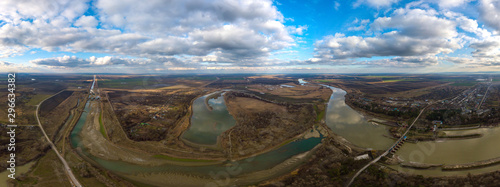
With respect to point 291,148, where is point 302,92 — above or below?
above

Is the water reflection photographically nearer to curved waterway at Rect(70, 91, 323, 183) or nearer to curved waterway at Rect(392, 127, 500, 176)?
curved waterway at Rect(392, 127, 500, 176)

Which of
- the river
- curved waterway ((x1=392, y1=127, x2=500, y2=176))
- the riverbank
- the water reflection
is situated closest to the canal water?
the river

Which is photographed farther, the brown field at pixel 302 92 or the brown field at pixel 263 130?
the brown field at pixel 302 92

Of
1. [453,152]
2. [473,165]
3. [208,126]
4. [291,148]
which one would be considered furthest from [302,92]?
[473,165]

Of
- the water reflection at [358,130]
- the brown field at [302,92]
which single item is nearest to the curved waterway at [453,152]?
the water reflection at [358,130]

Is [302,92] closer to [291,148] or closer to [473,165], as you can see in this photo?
[291,148]

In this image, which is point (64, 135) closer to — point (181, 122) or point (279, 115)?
point (181, 122)

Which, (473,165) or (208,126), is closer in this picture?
(473,165)

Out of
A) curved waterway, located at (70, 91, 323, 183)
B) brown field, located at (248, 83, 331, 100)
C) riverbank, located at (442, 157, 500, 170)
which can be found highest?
brown field, located at (248, 83, 331, 100)

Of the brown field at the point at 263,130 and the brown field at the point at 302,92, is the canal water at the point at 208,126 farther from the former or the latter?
the brown field at the point at 302,92

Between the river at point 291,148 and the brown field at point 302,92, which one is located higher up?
the brown field at point 302,92

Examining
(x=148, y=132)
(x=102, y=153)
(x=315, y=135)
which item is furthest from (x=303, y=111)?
(x=102, y=153)
